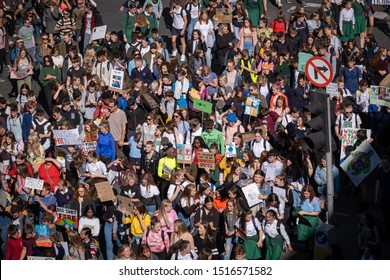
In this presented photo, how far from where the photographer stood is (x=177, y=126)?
2386 cm

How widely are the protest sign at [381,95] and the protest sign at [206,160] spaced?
171 inches

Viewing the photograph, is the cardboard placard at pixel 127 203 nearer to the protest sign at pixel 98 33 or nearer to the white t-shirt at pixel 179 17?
the protest sign at pixel 98 33

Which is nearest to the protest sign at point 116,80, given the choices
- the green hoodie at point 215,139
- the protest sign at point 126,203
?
the green hoodie at point 215,139

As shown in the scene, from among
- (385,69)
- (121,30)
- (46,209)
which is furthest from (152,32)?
(46,209)

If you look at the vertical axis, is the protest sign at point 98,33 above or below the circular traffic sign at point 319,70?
above

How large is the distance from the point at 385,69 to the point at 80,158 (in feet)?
27.0

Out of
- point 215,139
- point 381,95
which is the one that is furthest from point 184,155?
point 381,95

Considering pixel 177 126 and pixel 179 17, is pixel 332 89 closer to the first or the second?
pixel 177 126

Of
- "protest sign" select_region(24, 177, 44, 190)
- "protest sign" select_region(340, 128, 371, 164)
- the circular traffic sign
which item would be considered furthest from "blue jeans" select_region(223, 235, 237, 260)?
"protest sign" select_region(24, 177, 44, 190)

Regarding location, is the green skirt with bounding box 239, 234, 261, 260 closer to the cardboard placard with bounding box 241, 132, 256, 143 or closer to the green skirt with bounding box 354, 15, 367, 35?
the cardboard placard with bounding box 241, 132, 256, 143

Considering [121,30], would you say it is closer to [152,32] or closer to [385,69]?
[152,32]

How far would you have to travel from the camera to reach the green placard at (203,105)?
2434cm

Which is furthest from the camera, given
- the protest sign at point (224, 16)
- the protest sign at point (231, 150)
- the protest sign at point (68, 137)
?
the protest sign at point (224, 16)

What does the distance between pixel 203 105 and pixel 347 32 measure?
6.95 metres
